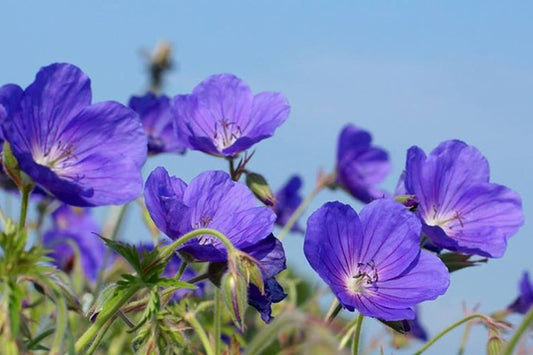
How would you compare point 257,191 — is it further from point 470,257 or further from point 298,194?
point 298,194

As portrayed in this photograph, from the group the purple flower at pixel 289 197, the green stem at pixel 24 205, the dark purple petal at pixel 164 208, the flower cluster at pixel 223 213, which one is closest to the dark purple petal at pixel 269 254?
the flower cluster at pixel 223 213

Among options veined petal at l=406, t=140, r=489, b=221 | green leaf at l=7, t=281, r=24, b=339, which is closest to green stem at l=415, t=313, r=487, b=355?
veined petal at l=406, t=140, r=489, b=221

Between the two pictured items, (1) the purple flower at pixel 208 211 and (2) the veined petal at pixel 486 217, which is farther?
(2) the veined petal at pixel 486 217

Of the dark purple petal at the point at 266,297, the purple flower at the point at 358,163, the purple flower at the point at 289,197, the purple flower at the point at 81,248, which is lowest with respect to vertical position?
the purple flower at the point at 81,248

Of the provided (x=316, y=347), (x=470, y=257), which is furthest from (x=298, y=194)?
(x=316, y=347)

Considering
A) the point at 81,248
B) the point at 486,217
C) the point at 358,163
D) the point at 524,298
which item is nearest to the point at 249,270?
the point at 486,217

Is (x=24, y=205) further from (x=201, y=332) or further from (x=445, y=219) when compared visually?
(x=445, y=219)

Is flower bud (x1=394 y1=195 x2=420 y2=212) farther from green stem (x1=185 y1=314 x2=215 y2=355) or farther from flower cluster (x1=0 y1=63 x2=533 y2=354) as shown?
green stem (x1=185 y1=314 x2=215 y2=355)

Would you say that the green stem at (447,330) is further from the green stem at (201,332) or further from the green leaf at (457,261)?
the green stem at (201,332)
